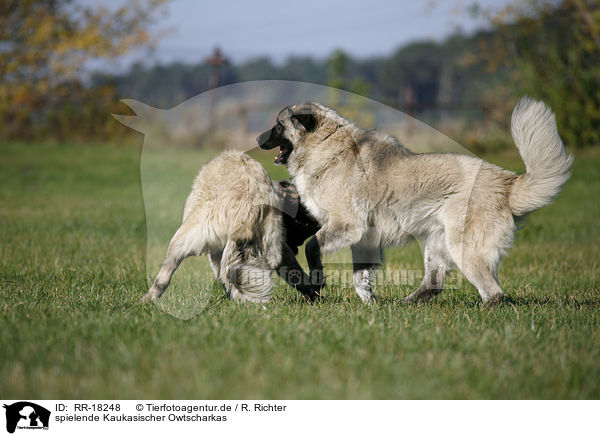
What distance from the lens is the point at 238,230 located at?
3922 mm

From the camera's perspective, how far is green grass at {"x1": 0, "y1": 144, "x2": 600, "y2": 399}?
8.29 feet

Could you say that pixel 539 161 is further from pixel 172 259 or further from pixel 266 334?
pixel 172 259

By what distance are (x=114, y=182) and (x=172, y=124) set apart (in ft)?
32.3

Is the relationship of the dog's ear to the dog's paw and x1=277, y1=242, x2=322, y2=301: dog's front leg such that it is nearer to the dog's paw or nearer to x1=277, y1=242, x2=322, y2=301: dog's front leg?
x1=277, y1=242, x2=322, y2=301: dog's front leg

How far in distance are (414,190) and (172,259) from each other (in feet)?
6.65

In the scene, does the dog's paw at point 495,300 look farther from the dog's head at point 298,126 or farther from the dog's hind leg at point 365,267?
the dog's head at point 298,126

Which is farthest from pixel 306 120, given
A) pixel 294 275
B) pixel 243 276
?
pixel 243 276

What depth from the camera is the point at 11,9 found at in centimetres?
1944

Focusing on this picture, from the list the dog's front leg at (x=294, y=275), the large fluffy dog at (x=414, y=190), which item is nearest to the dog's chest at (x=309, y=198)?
the large fluffy dog at (x=414, y=190)

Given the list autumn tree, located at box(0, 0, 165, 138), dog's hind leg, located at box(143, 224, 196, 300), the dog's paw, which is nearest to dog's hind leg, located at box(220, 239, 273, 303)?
dog's hind leg, located at box(143, 224, 196, 300)
